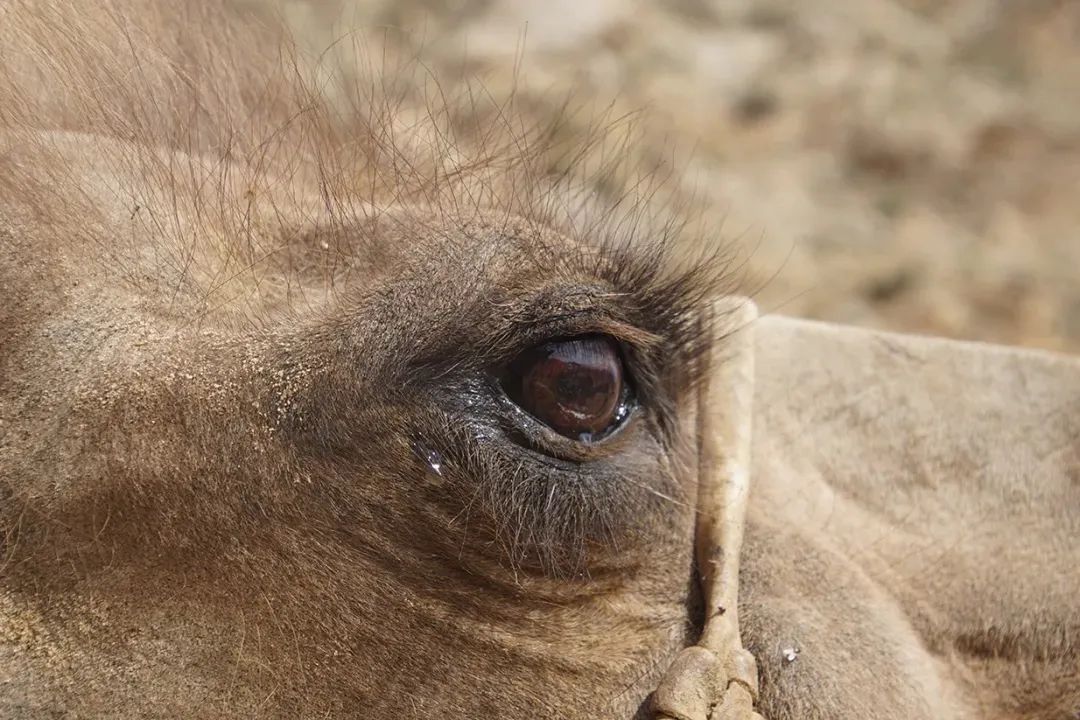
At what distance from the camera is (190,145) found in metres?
1.46

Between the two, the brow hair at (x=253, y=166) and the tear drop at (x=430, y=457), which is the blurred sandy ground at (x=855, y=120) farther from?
the tear drop at (x=430, y=457)

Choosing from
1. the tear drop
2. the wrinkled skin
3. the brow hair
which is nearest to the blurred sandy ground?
the brow hair

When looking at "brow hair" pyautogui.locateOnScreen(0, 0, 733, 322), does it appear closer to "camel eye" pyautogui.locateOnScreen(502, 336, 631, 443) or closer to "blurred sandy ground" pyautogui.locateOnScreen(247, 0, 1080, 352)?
"camel eye" pyautogui.locateOnScreen(502, 336, 631, 443)

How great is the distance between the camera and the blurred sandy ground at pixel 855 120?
4723mm

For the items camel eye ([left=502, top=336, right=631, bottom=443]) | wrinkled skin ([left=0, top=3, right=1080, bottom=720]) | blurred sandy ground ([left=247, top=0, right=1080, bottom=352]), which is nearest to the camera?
wrinkled skin ([left=0, top=3, right=1080, bottom=720])

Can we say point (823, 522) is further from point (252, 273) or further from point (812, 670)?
point (252, 273)

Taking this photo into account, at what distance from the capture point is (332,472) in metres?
1.32

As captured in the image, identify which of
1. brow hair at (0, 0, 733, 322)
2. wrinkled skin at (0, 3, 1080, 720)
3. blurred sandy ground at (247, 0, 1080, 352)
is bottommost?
wrinkled skin at (0, 3, 1080, 720)

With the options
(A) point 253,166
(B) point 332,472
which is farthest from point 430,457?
(A) point 253,166

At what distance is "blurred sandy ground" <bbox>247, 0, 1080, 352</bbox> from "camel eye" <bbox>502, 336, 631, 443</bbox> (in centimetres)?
302

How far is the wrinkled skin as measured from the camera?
1254mm

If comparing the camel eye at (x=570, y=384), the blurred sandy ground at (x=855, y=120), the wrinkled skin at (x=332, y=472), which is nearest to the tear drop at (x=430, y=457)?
the wrinkled skin at (x=332, y=472)

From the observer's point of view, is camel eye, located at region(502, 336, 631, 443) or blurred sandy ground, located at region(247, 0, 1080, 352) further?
blurred sandy ground, located at region(247, 0, 1080, 352)

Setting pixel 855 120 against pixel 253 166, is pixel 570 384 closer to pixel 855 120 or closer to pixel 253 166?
pixel 253 166
